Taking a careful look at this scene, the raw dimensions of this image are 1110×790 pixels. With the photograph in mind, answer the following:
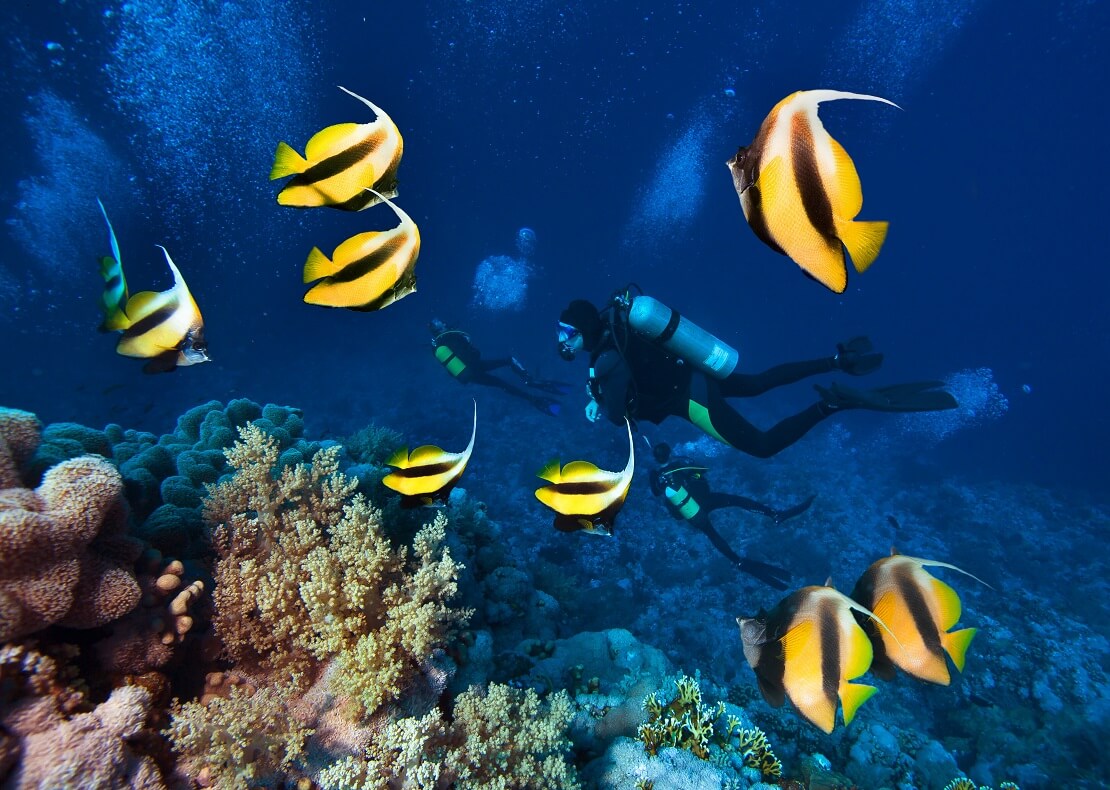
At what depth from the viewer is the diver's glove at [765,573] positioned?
8.34 m

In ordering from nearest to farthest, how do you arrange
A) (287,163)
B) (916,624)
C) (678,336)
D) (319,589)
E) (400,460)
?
(287,163) < (916,624) < (400,460) < (319,589) < (678,336)

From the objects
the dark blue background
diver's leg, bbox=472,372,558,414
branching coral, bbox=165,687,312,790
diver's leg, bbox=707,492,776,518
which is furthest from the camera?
the dark blue background

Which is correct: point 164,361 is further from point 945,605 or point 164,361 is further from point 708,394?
point 708,394

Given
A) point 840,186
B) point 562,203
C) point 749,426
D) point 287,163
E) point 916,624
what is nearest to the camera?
point 840,186

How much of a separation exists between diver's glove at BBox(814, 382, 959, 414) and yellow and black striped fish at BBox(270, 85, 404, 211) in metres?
7.41

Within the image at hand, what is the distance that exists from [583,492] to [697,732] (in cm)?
213

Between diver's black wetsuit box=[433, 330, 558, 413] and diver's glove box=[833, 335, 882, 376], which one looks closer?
diver's glove box=[833, 335, 882, 376]

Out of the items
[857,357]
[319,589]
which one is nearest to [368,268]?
[319,589]

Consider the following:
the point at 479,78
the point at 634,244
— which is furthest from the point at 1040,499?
the point at 634,244

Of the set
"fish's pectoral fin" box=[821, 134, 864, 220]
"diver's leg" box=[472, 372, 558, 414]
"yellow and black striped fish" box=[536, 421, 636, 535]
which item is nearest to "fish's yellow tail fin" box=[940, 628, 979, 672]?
"yellow and black striped fish" box=[536, 421, 636, 535]

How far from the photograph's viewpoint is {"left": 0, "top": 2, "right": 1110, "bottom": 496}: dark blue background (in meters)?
24.7

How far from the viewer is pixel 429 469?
2252mm

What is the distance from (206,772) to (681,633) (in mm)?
6896

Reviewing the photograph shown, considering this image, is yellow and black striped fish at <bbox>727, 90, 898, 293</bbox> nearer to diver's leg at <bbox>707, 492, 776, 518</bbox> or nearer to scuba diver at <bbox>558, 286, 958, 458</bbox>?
scuba diver at <bbox>558, 286, 958, 458</bbox>
